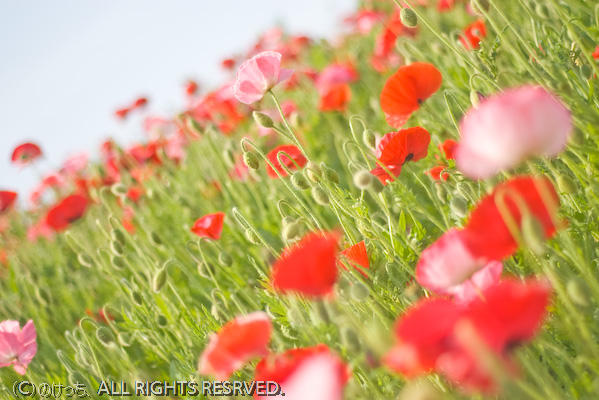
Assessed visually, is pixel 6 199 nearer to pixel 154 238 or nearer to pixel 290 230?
pixel 154 238

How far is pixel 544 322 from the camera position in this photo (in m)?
1.31

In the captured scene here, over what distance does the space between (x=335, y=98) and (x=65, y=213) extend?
176 cm

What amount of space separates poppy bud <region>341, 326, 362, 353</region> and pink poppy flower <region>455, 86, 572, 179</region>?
0.40 meters

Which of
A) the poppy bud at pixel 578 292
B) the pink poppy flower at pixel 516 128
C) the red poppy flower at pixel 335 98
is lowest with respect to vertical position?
the red poppy flower at pixel 335 98

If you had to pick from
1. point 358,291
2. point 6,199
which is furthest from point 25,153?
point 358,291

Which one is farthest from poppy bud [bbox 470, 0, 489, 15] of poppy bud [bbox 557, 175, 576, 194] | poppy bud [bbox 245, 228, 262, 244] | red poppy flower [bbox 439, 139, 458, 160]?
poppy bud [bbox 245, 228, 262, 244]

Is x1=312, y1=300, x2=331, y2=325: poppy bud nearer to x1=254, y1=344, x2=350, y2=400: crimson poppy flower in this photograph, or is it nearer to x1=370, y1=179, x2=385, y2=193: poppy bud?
x1=254, y1=344, x2=350, y2=400: crimson poppy flower

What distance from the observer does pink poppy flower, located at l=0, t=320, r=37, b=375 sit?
5.80 ft

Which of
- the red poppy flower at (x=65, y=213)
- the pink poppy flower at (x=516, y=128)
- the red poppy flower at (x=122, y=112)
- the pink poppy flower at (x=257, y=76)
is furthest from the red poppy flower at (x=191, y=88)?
the pink poppy flower at (x=516, y=128)

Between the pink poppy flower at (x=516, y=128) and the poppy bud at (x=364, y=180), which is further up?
the pink poppy flower at (x=516, y=128)

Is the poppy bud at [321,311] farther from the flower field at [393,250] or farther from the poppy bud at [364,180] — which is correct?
the poppy bud at [364,180]

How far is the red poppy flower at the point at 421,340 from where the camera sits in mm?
767

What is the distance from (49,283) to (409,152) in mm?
3052

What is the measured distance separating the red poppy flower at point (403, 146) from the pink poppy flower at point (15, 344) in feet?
4.17
